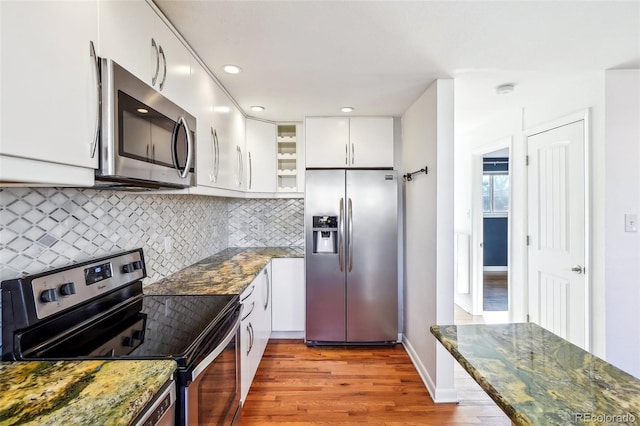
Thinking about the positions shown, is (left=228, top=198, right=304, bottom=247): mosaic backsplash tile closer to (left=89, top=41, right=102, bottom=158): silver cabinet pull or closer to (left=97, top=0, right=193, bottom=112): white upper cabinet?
(left=97, top=0, right=193, bottom=112): white upper cabinet

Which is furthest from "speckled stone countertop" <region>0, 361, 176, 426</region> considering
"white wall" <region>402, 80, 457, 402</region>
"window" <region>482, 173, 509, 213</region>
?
"window" <region>482, 173, 509, 213</region>

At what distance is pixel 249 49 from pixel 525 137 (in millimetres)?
2528

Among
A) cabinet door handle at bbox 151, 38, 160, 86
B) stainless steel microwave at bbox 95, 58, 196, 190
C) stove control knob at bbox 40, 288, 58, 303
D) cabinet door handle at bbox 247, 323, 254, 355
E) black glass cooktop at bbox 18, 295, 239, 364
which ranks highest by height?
cabinet door handle at bbox 151, 38, 160, 86

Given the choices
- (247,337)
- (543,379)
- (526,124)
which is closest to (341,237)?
(247,337)

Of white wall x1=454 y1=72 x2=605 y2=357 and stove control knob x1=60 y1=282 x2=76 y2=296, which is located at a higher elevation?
white wall x1=454 y1=72 x2=605 y2=357

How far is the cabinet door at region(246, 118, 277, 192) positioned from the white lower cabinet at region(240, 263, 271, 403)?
0.86m

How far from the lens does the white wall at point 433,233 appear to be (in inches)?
89.2

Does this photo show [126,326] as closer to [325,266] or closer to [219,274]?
[219,274]

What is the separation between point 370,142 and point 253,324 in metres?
2.02

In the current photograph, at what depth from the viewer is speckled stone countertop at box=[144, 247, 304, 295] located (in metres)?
1.85

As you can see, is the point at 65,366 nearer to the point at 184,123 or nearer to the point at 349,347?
the point at 184,123

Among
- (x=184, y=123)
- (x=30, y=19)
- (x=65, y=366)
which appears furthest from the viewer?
(x=184, y=123)

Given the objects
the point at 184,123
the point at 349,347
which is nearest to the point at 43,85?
the point at 184,123

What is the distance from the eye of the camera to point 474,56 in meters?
1.92
